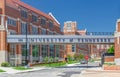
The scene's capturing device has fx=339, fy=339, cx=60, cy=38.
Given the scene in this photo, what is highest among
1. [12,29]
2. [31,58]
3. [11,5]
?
[11,5]

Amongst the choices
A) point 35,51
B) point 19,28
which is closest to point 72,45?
point 35,51

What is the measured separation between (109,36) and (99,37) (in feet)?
6.49

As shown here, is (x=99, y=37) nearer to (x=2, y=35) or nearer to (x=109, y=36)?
(x=109, y=36)

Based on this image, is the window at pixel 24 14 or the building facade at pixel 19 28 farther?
the window at pixel 24 14

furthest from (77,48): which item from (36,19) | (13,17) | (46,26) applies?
(13,17)

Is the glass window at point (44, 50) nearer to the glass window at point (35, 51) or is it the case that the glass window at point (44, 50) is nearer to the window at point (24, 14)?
the glass window at point (35, 51)

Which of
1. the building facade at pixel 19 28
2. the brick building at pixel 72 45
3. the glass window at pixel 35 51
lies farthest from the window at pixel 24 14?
the brick building at pixel 72 45

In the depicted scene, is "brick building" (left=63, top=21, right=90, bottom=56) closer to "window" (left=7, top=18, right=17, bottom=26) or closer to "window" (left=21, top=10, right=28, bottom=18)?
"window" (left=21, top=10, right=28, bottom=18)

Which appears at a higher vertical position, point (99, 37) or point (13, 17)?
point (13, 17)

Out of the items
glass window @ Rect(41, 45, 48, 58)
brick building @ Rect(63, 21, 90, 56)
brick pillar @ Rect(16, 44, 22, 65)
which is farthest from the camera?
brick building @ Rect(63, 21, 90, 56)

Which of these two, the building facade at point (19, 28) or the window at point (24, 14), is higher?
the window at point (24, 14)

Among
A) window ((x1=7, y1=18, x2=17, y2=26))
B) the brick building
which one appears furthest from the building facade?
the brick building

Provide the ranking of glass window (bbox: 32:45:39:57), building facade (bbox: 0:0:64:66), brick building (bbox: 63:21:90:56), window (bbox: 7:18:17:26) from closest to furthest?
building facade (bbox: 0:0:64:66), window (bbox: 7:18:17:26), glass window (bbox: 32:45:39:57), brick building (bbox: 63:21:90:56)

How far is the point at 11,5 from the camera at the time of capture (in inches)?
3150
